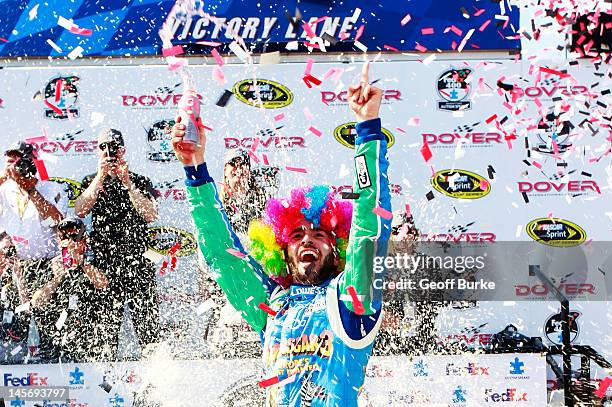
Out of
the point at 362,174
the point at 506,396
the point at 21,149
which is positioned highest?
the point at 21,149

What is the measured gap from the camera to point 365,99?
329 centimetres

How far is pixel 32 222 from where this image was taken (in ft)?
22.6

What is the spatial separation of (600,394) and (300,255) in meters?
3.82

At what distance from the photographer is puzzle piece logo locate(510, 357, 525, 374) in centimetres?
631

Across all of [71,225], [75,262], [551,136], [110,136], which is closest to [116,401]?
[75,262]

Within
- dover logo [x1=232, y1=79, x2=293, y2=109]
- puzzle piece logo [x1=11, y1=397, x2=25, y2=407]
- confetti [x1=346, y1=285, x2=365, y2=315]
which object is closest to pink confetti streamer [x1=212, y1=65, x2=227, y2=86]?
dover logo [x1=232, y1=79, x2=293, y2=109]

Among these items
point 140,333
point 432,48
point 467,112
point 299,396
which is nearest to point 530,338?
point 467,112

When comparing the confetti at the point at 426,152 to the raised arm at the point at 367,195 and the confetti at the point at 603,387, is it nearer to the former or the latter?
the confetti at the point at 603,387

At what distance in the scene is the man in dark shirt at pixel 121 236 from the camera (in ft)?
21.9

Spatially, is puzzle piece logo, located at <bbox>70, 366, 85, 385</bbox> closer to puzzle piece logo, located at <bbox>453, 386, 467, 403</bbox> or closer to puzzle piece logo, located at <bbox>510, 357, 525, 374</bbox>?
puzzle piece logo, located at <bbox>453, 386, 467, 403</bbox>

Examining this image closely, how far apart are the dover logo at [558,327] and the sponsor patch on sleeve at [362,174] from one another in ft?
13.0

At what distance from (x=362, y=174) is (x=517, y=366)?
3.65 metres

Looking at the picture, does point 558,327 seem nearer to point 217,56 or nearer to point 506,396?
point 506,396

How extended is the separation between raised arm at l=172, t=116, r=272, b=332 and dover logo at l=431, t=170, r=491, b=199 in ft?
11.2
